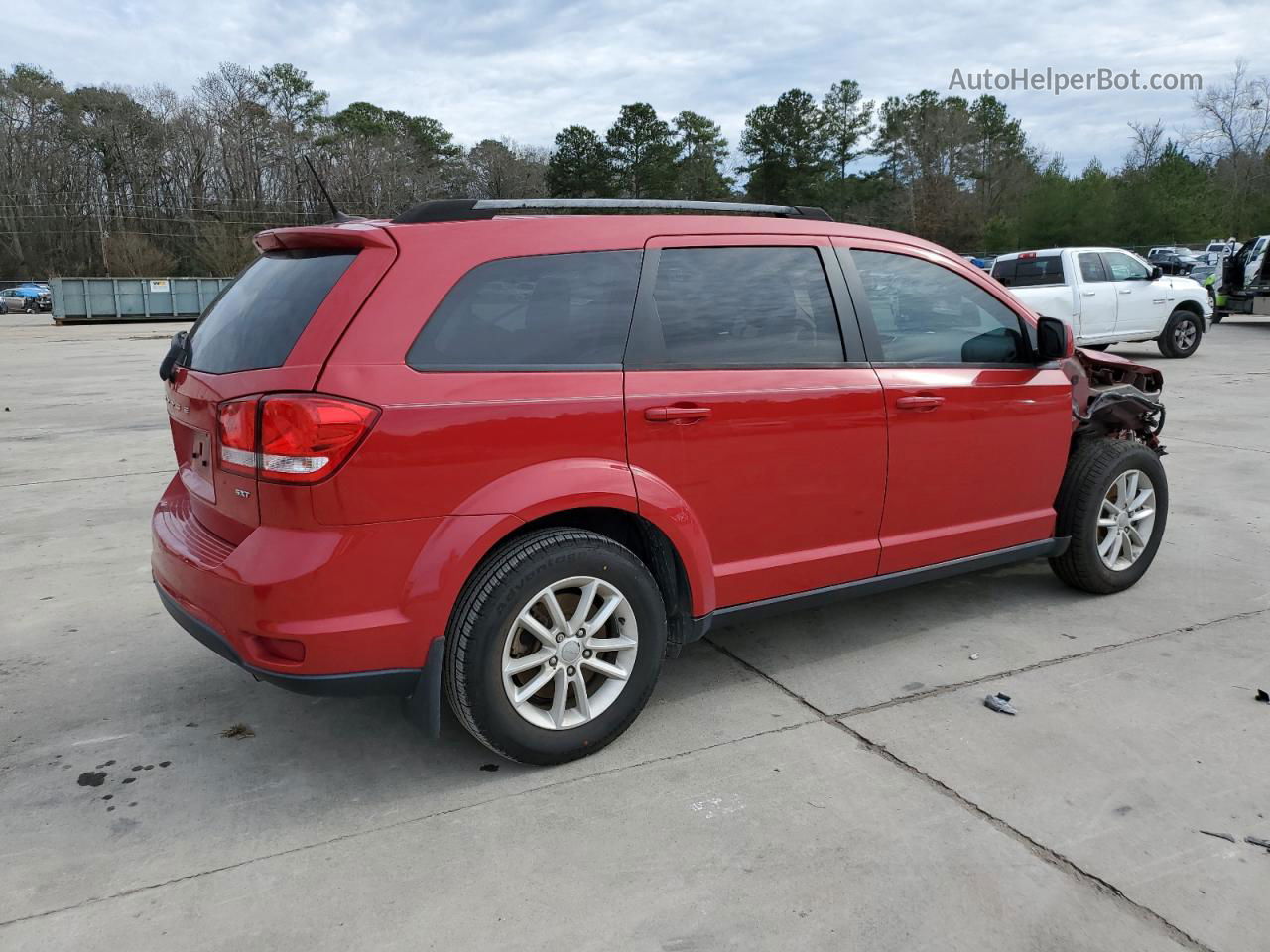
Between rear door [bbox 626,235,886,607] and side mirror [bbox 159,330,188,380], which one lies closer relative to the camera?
rear door [bbox 626,235,886,607]

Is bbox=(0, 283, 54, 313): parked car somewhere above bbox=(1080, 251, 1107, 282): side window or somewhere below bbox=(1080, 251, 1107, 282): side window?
above

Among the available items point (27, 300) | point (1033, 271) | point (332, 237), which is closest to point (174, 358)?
point (332, 237)

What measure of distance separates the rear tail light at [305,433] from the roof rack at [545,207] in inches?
27.8

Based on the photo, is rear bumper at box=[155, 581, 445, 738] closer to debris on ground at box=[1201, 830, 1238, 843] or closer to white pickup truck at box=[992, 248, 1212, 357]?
debris on ground at box=[1201, 830, 1238, 843]

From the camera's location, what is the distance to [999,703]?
3.44 meters

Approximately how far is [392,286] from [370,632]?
1004 millimetres

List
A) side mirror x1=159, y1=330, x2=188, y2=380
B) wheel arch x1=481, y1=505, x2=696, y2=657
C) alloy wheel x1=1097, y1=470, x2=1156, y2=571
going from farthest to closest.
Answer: alloy wheel x1=1097, y1=470, x2=1156, y2=571 < side mirror x1=159, y1=330, x2=188, y2=380 < wheel arch x1=481, y1=505, x2=696, y2=657

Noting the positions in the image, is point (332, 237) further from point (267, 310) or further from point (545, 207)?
point (545, 207)

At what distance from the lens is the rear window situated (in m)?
14.7

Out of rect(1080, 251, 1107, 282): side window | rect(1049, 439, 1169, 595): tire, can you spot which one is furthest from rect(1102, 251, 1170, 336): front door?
rect(1049, 439, 1169, 595): tire

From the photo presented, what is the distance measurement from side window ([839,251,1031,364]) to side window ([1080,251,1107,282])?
39.6 ft

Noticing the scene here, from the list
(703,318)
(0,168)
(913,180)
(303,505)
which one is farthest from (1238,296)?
(0,168)

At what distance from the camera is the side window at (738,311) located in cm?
321

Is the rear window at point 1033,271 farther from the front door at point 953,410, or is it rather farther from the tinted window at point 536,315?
the tinted window at point 536,315
